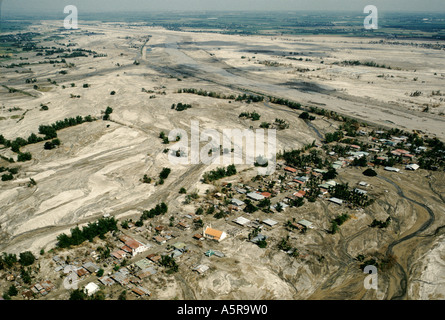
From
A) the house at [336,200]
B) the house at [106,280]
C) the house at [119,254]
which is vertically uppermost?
the house at [336,200]

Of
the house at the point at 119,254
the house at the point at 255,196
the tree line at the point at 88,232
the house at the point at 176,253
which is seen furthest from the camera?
the house at the point at 255,196

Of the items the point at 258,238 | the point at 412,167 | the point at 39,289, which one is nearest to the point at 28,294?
the point at 39,289

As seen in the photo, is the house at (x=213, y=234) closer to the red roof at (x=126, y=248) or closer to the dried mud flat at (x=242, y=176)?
the dried mud flat at (x=242, y=176)

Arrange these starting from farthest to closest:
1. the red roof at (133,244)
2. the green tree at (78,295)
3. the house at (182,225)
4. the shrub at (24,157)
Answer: the shrub at (24,157), the house at (182,225), the red roof at (133,244), the green tree at (78,295)

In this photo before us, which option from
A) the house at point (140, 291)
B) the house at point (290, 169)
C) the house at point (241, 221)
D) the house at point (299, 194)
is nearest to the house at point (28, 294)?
the house at point (140, 291)

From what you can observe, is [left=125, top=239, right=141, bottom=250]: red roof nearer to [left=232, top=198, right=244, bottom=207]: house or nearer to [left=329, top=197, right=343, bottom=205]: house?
[left=232, top=198, right=244, bottom=207]: house

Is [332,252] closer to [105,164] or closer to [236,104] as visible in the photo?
[105,164]

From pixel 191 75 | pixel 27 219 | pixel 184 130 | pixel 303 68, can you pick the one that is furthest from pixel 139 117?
pixel 303 68
